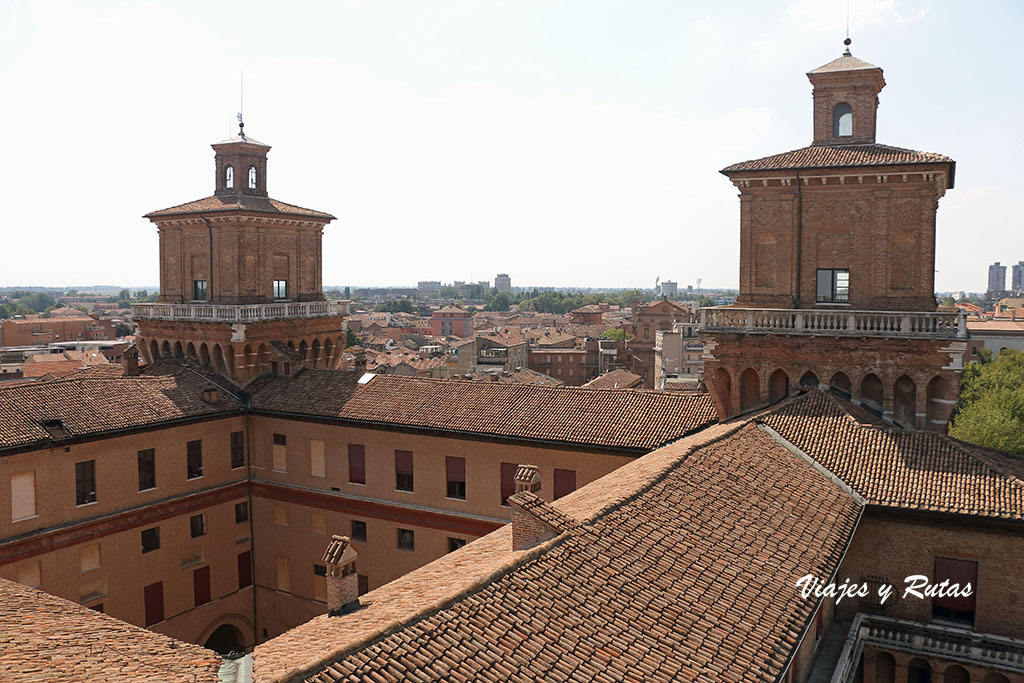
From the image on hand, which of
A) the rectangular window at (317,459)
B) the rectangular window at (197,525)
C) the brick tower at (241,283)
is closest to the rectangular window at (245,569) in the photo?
the rectangular window at (197,525)

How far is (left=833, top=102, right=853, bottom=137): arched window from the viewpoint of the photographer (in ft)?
84.0

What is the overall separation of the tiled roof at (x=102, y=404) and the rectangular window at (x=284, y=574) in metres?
5.77

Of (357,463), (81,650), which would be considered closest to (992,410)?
(357,463)

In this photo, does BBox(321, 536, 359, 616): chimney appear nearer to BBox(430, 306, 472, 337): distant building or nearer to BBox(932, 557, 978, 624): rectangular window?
BBox(932, 557, 978, 624): rectangular window

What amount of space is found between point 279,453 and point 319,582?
487cm

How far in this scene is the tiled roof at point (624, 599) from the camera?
9070mm

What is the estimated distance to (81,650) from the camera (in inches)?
442

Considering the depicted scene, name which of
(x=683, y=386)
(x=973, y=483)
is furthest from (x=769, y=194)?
(x=683, y=386)

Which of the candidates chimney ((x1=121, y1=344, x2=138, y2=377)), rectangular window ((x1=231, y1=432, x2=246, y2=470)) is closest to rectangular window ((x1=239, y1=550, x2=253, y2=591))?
rectangular window ((x1=231, y1=432, x2=246, y2=470))

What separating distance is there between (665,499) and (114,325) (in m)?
156

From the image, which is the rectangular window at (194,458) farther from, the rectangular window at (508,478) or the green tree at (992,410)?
the green tree at (992,410)

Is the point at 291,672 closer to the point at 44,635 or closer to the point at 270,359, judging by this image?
the point at 44,635

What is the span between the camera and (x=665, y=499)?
569 inches

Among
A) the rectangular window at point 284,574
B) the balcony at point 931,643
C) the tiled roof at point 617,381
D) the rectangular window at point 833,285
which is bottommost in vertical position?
the rectangular window at point 284,574
